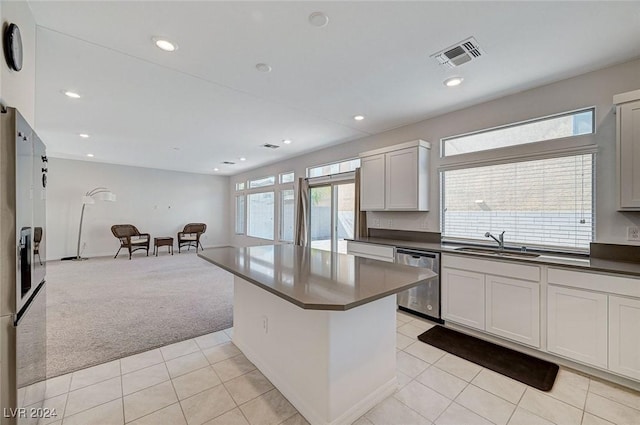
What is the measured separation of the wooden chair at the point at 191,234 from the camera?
847cm

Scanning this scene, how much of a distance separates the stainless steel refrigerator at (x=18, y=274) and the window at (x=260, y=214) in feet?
20.1

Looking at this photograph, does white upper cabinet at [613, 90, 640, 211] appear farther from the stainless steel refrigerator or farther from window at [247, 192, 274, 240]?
window at [247, 192, 274, 240]

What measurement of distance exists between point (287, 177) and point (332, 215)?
2086 millimetres

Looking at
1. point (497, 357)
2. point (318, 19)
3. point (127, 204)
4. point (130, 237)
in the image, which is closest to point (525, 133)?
point (497, 357)

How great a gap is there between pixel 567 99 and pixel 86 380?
16.7ft

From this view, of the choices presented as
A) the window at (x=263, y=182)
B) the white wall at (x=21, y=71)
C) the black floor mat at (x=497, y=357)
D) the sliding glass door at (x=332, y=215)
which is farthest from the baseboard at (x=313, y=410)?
the window at (x=263, y=182)

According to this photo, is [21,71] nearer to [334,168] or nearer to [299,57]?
[299,57]

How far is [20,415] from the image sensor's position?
1.31 meters

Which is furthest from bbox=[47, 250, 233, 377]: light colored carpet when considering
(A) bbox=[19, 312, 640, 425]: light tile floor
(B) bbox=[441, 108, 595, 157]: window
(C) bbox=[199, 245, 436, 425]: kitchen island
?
(B) bbox=[441, 108, 595, 157]: window

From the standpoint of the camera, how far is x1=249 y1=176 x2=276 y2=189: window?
7616mm

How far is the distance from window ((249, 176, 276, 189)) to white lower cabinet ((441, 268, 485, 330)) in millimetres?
5474

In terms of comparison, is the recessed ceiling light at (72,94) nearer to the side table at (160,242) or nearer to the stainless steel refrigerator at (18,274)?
the stainless steel refrigerator at (18,274)

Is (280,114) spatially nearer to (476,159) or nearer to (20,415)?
(476,159)

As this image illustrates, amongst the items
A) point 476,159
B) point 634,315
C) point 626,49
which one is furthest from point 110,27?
point 634,315
